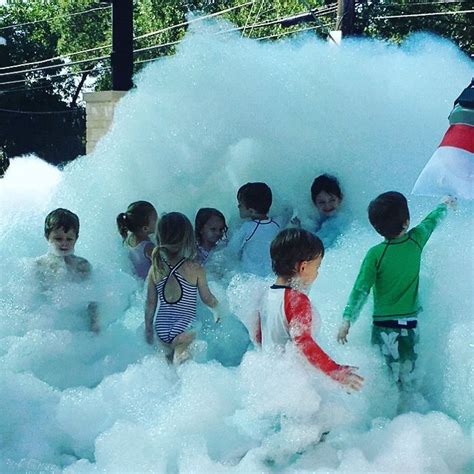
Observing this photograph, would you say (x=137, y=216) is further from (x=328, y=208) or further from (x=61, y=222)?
(x=328, y=208)

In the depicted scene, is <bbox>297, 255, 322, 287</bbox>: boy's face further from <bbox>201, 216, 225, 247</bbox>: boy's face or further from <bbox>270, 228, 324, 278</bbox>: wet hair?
<bbox>201, 216, 225, 247</bbox>: boy's face

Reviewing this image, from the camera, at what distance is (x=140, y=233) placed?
5.99m

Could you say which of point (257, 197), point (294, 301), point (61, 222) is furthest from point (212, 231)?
point (294, 301)

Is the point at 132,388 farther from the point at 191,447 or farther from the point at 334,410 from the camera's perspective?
the point at 334,410

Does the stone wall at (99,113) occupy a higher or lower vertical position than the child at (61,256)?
lower

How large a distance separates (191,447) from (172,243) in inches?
43.3

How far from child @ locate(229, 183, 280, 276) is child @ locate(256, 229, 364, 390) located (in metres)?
1.74

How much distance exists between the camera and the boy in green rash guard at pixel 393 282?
450 cm

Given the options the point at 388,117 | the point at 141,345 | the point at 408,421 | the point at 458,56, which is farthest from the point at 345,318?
the point at 458,56

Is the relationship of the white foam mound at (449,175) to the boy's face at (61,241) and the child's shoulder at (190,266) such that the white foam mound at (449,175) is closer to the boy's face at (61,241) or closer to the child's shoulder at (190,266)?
A: the child's shoulder at (190,266)

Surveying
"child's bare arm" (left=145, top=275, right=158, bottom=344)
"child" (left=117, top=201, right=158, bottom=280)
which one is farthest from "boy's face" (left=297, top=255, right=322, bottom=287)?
"child" (left=117, top=201, right=158, bottom=280)

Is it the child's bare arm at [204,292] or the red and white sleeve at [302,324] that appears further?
the child's bare arm at [204,292]

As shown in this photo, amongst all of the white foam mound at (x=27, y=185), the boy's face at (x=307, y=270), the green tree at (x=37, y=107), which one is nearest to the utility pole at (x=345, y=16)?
the white foam mound at (x=27, y=185)

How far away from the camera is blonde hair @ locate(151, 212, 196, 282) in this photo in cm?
484
